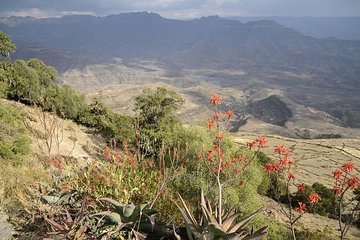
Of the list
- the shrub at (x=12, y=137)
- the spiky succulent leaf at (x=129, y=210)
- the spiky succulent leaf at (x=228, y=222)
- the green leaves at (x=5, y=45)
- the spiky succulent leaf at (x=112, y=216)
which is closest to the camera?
the spiky succulent leaf at (x=228, y=222)

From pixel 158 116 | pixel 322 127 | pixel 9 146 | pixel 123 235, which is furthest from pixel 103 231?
pixel 322 127

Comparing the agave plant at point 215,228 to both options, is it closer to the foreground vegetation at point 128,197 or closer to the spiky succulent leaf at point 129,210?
the foreground vegetation at point 128,197

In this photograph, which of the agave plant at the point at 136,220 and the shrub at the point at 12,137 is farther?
the shrub at the point at 12,137

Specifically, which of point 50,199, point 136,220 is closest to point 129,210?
point 136,220

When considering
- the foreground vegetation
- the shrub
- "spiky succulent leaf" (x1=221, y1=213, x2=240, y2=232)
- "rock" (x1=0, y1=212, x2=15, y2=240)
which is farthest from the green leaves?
"spiky succulent leaf" (x1=221, y1=213, x2=240, y2=232)

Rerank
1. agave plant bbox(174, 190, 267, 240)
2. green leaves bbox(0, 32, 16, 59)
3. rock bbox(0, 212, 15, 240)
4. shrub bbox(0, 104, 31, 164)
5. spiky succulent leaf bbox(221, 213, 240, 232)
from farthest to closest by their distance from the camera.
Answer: green leaves bbox(0, 32, 16, 59), shrub bbox(0, 104, 31, 164), rock bbox(0, 212, 15, 240), spiky succulent leaf bbox(221, 213, 240, 232), agave plant bbox(174, 190, 267, 240)

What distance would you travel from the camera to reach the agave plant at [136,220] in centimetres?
502

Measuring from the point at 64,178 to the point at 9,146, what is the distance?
11913 millimetres

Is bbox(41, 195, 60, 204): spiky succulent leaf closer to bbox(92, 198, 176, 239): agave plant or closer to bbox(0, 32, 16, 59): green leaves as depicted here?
bbox(92, 198, 176, 239): agave plant

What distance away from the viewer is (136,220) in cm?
516

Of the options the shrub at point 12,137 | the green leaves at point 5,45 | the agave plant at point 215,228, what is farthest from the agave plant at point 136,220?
the green leaves at point 5,45

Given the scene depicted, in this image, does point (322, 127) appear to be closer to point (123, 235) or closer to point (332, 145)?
point (332, 145)

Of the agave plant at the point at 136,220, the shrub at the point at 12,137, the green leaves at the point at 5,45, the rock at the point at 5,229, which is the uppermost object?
the green leaves at the point at 5,45

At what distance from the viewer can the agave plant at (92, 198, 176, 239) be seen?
16.5 ft
